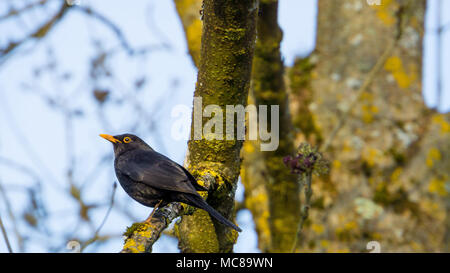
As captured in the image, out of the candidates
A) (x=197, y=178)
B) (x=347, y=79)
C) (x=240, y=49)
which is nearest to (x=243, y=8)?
(x=240, y=49)

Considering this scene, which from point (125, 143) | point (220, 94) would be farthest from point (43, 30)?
point (220, 94)

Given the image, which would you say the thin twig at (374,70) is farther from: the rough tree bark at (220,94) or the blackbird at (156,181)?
the blackbird at (156,181)

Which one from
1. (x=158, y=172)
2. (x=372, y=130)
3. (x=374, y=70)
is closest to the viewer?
(x=158, y=172)

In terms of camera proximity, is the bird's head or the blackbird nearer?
the blackbird

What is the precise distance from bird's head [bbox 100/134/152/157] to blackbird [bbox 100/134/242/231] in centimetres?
5

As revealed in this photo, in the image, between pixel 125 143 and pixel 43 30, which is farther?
pixel 43 30

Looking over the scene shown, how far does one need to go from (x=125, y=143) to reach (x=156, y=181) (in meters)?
0.90

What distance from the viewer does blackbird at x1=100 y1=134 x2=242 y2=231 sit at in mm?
2662

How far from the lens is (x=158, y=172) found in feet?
9.93

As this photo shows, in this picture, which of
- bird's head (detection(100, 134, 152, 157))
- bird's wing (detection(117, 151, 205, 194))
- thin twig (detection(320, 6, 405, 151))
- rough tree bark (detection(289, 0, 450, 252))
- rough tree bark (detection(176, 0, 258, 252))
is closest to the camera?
rough tree bark (detection(176, 0, 258, 252))

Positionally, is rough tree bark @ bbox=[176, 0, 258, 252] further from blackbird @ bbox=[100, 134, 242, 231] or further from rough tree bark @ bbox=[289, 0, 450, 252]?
rough tree bark @ bbox=[289, 0, 450, 252]

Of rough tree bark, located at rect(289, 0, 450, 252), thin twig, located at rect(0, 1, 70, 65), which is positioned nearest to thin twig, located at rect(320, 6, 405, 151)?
rough tree bark, located at rect(289, 0, 450, 252)

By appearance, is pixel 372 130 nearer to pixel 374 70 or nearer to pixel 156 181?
pixel 374 70
